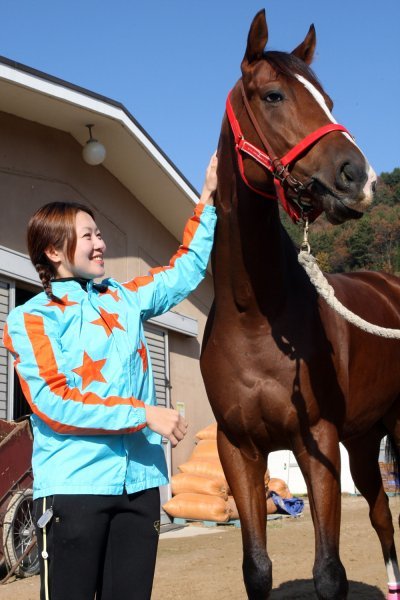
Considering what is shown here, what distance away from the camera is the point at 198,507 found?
885cm

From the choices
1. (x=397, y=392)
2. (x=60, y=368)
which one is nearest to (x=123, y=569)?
(x=60, y=368)

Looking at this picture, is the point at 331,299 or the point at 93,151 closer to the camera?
the point at 331,299

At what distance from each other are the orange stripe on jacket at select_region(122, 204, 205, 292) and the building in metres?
4.24

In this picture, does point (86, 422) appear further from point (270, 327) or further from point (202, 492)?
point (202, 492)

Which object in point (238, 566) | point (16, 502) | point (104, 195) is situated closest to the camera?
point (16, 502)

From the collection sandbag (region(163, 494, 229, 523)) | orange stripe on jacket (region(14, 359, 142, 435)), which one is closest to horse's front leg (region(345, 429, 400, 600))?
orange stripe on jacket (region(14, 359, 142, 435))

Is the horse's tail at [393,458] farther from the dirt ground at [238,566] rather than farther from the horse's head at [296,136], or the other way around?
the horse's head at [296,136]

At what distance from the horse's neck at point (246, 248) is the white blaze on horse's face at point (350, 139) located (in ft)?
1.52

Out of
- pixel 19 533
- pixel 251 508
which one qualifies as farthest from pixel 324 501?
pixel 19 533

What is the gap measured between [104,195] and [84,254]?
22.5ft

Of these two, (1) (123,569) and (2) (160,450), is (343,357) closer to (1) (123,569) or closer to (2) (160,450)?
(2) (160,450)

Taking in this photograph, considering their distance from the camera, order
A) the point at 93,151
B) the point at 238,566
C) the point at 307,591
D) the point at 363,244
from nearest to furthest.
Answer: the point at 307,591, the point at 238,566, the point at 93,151, the point at 363,244

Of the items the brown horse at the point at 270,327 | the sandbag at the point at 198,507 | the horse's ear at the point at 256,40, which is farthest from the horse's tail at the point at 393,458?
the sandbag at the point at 198,507

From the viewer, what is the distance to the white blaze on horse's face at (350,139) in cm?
254
